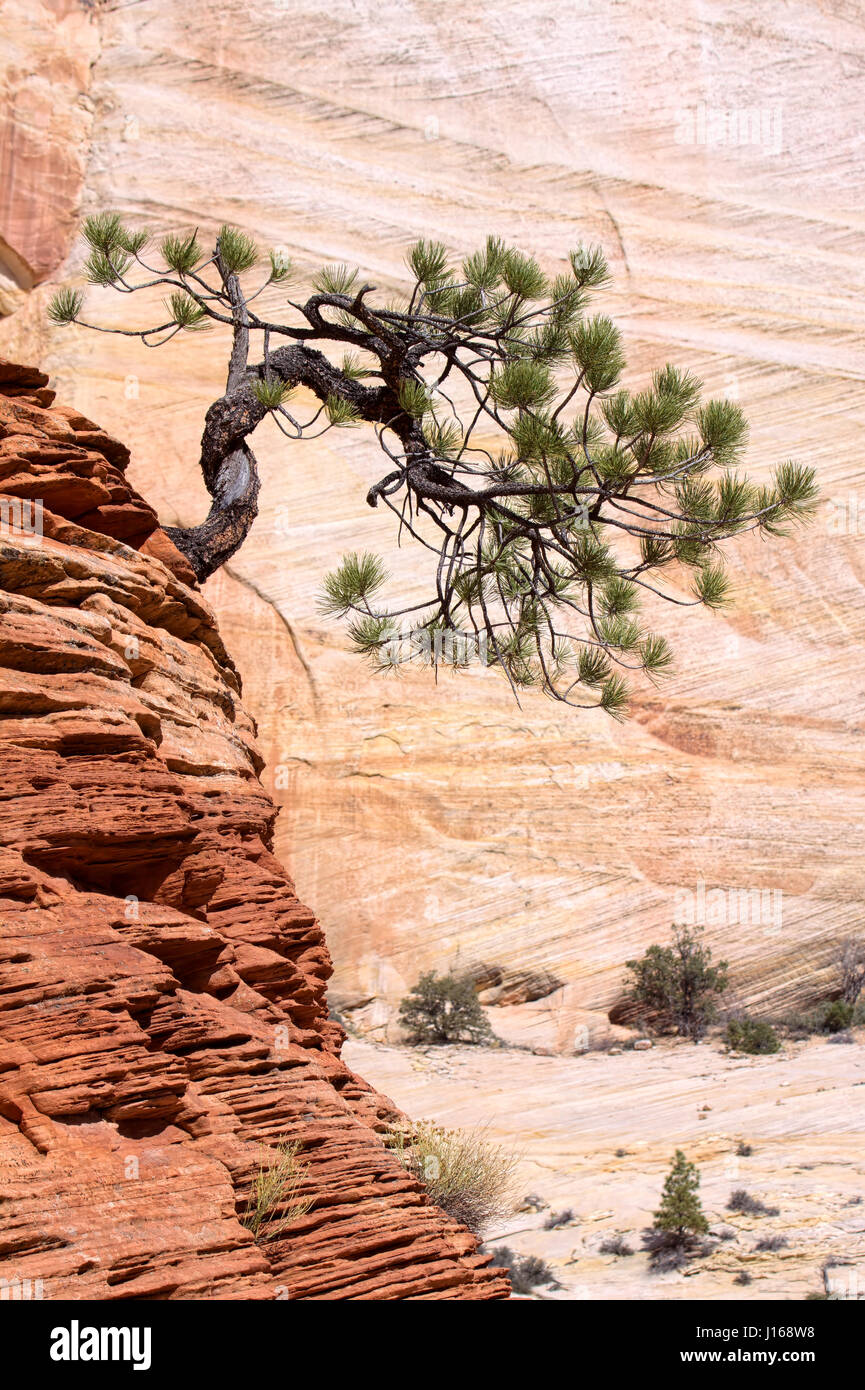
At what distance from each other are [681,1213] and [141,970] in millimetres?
4295

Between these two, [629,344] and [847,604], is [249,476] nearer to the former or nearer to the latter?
[847,604]

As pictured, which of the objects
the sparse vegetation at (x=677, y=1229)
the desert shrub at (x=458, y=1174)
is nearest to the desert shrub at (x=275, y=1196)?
the desert shrub at (x=458, y=1174)

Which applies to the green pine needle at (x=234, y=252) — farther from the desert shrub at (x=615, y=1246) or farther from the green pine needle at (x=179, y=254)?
the desert shrub at (x=615, y=1246)

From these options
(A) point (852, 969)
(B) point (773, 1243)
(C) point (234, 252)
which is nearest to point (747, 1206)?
(B) point (773, 1243)

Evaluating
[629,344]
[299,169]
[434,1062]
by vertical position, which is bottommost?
[434,1062]

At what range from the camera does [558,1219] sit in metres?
8.12

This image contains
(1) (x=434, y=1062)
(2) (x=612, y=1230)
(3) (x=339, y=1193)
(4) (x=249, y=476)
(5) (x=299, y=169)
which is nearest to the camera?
(3) (x=339, y=1193)

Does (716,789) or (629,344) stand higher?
(629,344)

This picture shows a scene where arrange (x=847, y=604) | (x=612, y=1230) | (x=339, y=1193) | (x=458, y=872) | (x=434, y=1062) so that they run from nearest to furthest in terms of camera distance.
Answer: (x=339, y=1193)
(x=612, y=1230)
(x=434, y=1062)
(x=458, y=872)
(x=847, y=604)

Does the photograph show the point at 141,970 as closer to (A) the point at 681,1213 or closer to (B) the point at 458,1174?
(B) the point at 458,1174

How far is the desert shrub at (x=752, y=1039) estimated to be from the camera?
12.0 meters

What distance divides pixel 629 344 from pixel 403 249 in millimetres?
3901

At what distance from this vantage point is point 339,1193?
4762 mm
